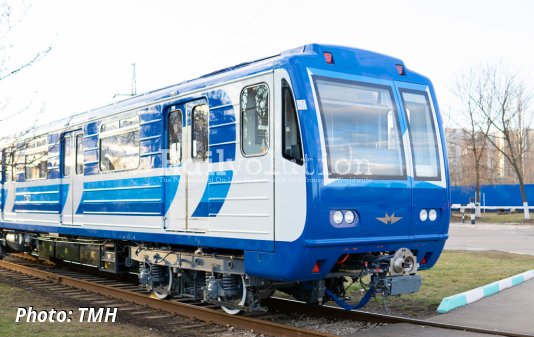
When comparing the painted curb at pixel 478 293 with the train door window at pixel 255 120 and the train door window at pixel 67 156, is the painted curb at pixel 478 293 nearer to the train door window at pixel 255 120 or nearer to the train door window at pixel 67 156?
the train door window at pixel 255 120

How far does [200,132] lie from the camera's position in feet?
27.6

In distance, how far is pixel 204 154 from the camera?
827 cm

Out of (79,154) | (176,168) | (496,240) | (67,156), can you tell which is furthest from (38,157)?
(496,240)

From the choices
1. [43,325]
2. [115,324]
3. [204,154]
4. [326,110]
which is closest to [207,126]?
[204,154]

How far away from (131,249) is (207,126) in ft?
10.3

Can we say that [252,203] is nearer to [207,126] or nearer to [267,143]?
[267,143]

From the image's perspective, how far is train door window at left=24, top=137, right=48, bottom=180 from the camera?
1330 cm

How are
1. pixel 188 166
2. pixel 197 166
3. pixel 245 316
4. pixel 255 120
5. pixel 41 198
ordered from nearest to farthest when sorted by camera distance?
pixel 255 120, pixel 245 316, pixel 197 166, pixel 188 166, pixel 41 198

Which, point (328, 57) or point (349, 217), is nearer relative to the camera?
point (349, 217)

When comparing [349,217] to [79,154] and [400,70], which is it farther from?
[79,154]

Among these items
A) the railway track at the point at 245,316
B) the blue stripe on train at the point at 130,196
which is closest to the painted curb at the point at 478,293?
the railway track at the point at 245,316

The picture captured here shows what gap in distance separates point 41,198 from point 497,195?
34.7 meters

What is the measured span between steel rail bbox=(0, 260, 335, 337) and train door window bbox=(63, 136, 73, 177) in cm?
219

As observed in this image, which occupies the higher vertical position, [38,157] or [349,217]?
[38,157]
